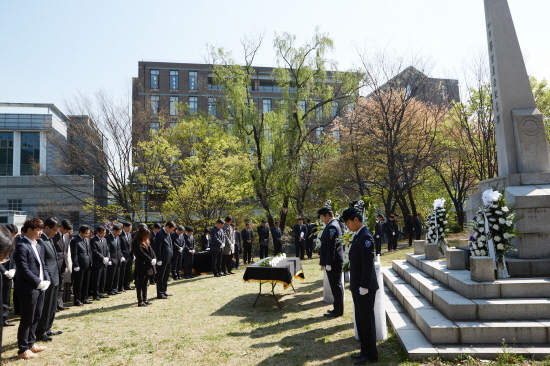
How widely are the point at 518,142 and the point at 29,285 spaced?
9.68m

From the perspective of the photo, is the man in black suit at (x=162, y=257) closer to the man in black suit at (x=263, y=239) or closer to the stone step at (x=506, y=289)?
the stone step at (x=506, y=289)

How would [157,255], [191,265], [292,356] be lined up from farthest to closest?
[191,265], [157,255], [292,356]

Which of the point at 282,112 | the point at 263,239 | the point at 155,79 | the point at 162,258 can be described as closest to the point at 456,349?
the point at 162,258

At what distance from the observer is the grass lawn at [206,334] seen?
541 cm

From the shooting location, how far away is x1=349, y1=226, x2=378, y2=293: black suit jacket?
5.02 m

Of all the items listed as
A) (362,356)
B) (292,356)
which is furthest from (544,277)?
(292,356)

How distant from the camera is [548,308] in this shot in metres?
5.25

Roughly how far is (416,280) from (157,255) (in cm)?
642

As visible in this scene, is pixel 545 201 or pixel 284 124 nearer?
pixel 545 201

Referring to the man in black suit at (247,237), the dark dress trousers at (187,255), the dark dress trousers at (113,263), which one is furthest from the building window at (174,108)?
the dark dress trousers at (113,263)

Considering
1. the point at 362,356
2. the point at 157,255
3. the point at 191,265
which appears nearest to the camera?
the point at 362,356

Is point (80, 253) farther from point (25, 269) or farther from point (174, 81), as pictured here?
point (174, 81)

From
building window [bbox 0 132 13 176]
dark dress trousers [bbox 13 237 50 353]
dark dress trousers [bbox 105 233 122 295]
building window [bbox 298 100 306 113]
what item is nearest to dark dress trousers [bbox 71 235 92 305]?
dark dress trousers [bbox 105 233 122 295]

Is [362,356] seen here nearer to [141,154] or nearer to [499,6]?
[499,6]
